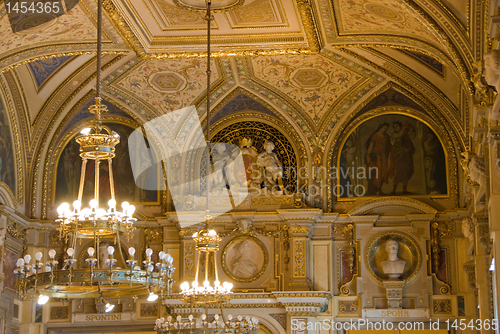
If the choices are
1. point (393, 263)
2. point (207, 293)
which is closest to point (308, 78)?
point (393, 263)

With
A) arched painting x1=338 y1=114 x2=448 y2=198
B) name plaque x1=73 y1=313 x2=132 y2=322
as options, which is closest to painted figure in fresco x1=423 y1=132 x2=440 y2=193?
arched painting x1=338 y1=114 x2=448 y2=198

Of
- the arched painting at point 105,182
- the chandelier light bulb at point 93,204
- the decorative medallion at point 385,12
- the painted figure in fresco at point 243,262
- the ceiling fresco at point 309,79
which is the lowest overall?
the chandelier light bulb at point 93,204

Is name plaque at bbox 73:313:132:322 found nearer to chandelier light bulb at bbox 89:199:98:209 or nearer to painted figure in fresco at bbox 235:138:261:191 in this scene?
painted figure in fresco at bbox 235:138:261:191

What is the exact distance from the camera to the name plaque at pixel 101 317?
16.0m

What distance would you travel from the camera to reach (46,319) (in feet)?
52.5

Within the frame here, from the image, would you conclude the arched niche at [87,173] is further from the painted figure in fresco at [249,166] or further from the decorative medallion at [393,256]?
the decorative medallion at [393,256]

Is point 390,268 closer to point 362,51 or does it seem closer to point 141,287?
point 362,51

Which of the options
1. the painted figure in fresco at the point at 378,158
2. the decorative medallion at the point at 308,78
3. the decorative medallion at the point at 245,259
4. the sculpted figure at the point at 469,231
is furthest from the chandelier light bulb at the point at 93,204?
the painted figure in fresco at the point at 378,158

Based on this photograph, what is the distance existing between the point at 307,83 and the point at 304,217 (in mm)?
2832

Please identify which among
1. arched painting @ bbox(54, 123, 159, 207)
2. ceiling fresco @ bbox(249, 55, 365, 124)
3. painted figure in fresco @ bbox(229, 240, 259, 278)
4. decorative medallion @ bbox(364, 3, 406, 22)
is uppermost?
ceiling fresco @ bbox(249, 55, 365, 124)

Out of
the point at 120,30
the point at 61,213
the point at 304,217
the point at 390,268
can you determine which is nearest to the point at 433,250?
the point at 390,268

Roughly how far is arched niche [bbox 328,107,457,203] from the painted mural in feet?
22.1

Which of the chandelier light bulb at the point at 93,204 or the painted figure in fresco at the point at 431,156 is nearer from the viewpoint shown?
the chandelier light bulb at the point at 93,204

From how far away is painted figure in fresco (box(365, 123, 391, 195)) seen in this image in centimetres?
1611
